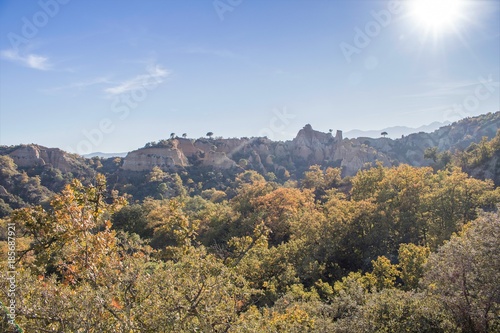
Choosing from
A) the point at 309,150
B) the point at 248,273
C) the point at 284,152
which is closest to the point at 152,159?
the point at 284,152

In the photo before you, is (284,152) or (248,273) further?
(284,152)

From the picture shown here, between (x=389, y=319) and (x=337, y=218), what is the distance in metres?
12.6

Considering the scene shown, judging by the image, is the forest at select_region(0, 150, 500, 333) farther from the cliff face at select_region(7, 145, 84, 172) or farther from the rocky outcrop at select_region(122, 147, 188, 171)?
the cliff face at select_region(7, 145, 84, 172)

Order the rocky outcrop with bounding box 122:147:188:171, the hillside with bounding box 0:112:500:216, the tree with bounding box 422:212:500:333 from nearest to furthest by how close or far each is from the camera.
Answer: the tree with bounding box 422:212:500:333 < the hillside with bounding box 0:112:500:216 < the rocky outcrop with bounding box 122:147:188:171

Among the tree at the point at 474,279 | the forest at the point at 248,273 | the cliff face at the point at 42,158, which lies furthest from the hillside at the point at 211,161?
the tree at the point at 474,279

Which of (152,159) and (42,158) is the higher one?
(42,158)

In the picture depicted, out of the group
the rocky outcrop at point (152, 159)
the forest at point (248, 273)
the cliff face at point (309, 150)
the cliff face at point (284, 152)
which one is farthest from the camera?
the cliff face at point (309, 150)

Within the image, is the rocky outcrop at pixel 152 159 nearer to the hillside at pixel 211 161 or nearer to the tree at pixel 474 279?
the hillside at pixel 211 161

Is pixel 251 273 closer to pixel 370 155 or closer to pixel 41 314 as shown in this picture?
pixel 41 314

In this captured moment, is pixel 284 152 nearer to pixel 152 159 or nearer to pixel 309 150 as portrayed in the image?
pixel 309 150

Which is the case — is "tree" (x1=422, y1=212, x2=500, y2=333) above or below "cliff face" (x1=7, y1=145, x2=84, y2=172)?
below

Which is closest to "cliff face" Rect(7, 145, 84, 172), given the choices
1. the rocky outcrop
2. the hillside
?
the hillside

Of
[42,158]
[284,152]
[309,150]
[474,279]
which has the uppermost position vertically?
[309,150]

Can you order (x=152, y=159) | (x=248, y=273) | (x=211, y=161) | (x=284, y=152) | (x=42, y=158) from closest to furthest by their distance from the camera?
(x=248, y=273) → (x=42, y=158) → (x=152, y=159) → (x=211, y=161) → (x=284, y=152)
